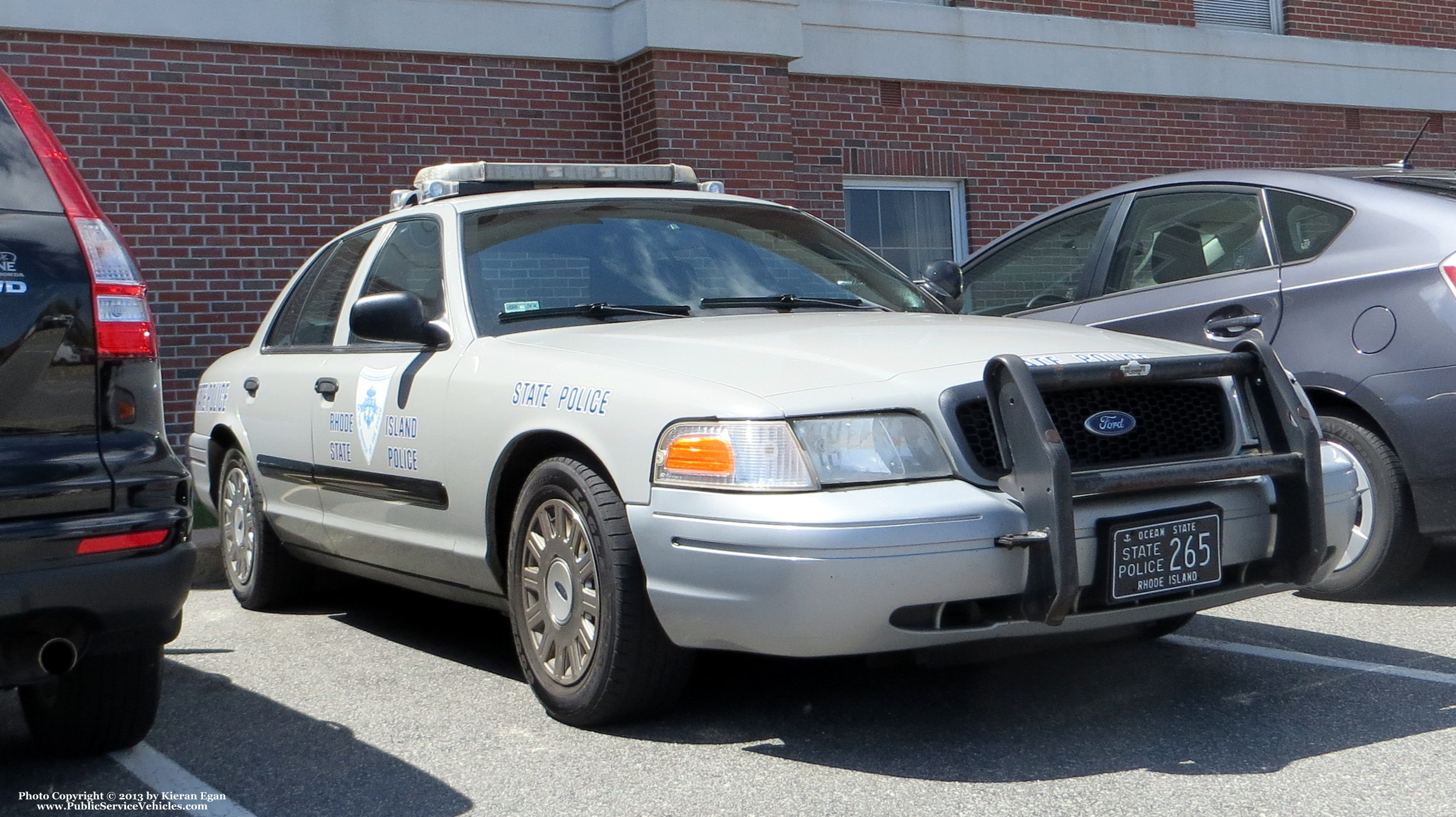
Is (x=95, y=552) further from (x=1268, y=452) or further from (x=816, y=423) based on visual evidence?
(x=1268, y=452)

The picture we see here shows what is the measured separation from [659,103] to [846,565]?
22.9 ft

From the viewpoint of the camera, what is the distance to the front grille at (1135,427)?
3648 millimetres

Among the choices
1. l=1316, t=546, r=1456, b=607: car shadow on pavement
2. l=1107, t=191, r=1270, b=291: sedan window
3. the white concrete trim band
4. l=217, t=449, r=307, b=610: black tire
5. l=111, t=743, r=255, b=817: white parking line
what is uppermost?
the white concrete trim band

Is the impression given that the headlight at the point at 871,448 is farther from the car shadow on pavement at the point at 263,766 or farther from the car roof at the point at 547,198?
the car roof at the point at 547,198

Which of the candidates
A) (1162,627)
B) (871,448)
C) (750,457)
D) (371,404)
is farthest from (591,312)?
(1162,627)

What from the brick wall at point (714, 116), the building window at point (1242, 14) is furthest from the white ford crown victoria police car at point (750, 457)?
the building window at point (1242, 14)

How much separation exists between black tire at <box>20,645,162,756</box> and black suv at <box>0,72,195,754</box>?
0.89 feet

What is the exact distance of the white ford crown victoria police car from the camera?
3.47 metres

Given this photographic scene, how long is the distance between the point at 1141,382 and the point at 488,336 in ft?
6.09

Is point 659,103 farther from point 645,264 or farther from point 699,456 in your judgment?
point 699,456

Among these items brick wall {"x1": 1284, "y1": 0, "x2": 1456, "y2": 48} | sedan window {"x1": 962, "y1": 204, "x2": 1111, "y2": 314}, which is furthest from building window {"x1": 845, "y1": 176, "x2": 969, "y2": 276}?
sedan window {"x1": 962, "y1": 204, "x2": 1111, "y2": 314}

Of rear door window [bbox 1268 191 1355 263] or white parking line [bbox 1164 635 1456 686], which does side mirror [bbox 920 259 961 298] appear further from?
white parking line [bbox 1164 635 1456 686]

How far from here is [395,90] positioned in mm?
9633

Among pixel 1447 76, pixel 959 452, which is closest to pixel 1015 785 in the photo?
pixel 959 452
